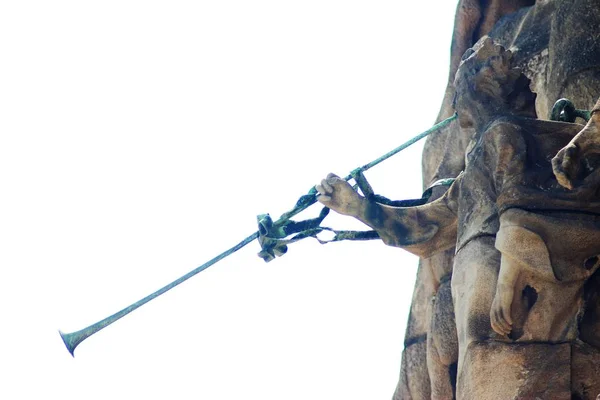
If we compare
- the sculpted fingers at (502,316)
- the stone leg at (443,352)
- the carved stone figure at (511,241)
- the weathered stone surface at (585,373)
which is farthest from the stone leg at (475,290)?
the stone leg at (443,352)

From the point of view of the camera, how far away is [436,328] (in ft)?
42.9

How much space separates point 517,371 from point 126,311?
353 centimetres

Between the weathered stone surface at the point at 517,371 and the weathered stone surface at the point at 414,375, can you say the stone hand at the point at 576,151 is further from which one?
the weathered stone surface at the point at 414,375

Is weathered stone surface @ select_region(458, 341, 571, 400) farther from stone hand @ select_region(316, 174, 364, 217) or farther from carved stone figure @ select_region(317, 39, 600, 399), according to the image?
stone hand @ select_region(316, 174, 364, 217)

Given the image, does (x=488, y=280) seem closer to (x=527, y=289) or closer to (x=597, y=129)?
(x=527, y=289)

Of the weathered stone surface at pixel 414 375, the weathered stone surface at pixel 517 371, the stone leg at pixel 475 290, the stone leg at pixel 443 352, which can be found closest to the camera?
the weathered stone surface at pixel 517 371

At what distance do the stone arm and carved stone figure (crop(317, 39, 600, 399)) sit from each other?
1.07 feet

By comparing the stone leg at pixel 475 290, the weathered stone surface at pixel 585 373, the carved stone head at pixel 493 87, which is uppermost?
the carved stone head at pixel 493 87

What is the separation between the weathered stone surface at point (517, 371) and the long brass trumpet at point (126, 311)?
2427mm

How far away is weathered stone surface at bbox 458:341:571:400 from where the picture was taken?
10672mm

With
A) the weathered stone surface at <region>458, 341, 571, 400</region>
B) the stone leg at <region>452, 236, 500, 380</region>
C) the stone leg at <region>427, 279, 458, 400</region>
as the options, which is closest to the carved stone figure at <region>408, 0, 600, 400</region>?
the stone leg at <region>427, 279, 458, 400</region>

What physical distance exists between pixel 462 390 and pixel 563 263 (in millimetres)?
1220

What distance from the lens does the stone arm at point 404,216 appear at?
1233cm

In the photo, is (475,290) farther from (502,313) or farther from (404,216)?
(404,216)
